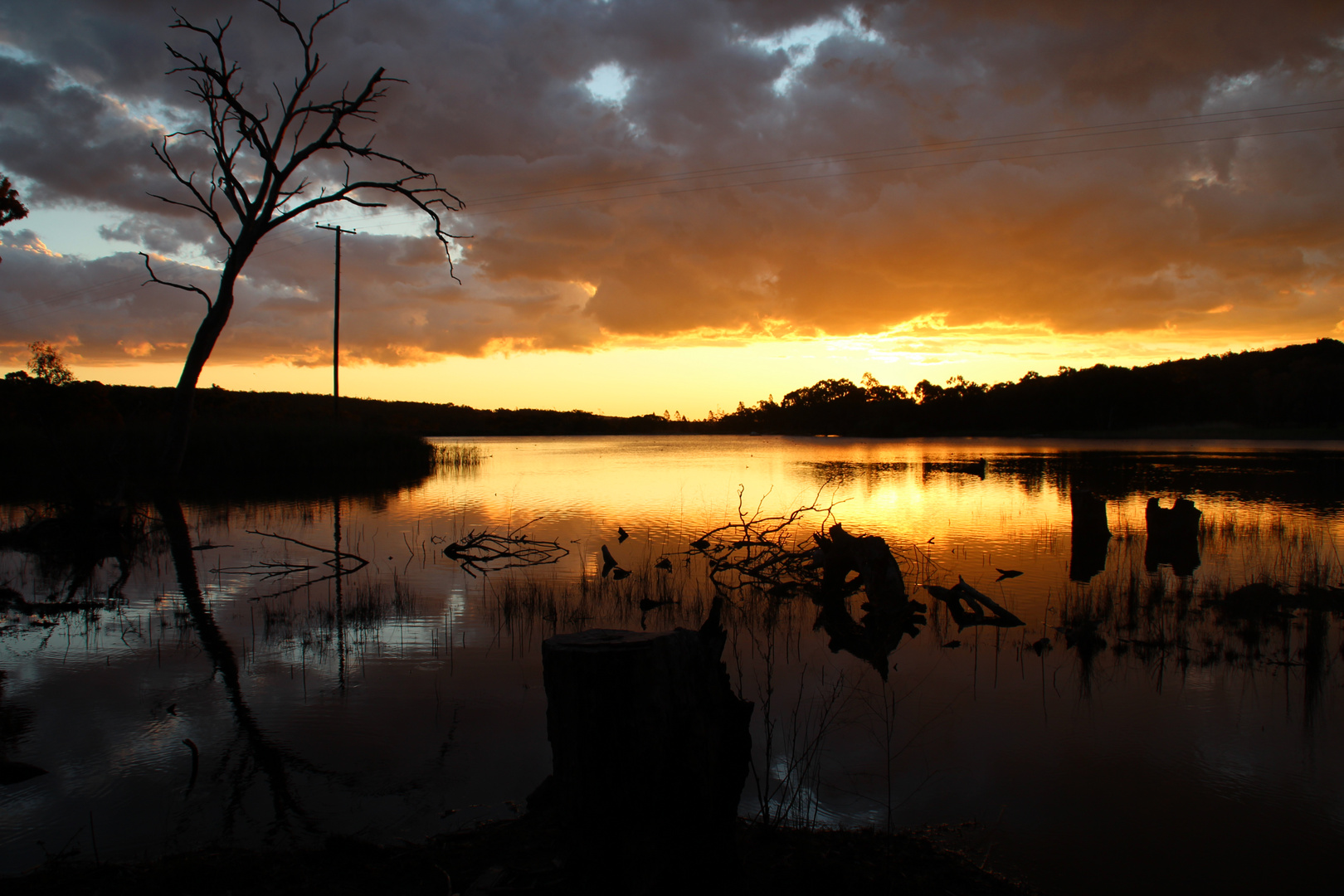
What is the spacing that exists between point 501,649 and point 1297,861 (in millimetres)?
5907

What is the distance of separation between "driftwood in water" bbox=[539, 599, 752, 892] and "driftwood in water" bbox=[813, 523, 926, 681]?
150 inches

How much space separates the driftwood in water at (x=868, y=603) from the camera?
7.20 m

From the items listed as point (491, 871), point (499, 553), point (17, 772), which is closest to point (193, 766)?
point (17, 772)

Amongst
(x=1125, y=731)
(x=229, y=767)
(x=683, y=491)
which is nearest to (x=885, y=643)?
(x=1125, y=731)

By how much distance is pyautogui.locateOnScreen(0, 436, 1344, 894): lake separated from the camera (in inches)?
149

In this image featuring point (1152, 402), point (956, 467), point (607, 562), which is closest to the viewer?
point (607, 562)

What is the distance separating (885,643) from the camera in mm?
7199

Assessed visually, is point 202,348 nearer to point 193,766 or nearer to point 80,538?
point 80,538

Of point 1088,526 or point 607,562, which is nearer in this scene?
point 607,562

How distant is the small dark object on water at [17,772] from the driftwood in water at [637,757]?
346cm

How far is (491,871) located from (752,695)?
3.09m

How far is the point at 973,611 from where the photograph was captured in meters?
8.39

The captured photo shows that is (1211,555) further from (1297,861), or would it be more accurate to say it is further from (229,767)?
(229,767)

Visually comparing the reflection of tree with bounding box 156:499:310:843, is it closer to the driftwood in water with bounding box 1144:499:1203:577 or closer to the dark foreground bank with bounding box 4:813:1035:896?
the dark foreground bank with bounding box 4:813:1035:896
